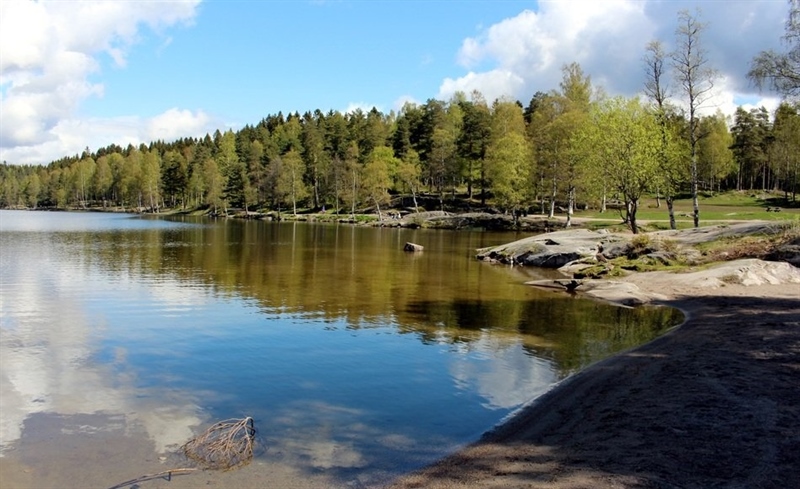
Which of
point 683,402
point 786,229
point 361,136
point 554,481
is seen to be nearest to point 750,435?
point 683,402

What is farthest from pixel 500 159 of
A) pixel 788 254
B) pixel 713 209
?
pixel 788 254

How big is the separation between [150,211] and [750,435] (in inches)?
7351

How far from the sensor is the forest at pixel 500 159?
54.1 m

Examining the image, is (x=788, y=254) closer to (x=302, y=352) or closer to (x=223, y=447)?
(x=302, y=352)

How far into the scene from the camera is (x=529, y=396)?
14391 mm

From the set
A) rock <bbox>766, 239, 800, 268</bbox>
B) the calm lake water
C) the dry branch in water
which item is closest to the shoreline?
the calm lake water

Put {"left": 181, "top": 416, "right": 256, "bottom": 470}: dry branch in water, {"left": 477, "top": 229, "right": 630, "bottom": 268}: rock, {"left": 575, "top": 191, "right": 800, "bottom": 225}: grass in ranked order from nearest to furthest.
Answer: {"left": 181, "top": 416, "right": 256, "bottom": 470}: dry branch in water, {"left": 477, "top": 229, "right": 630, "bottom": 268}: rock, {"left": 575, "top": 191, "right": 800, "bottom": 225}: grass

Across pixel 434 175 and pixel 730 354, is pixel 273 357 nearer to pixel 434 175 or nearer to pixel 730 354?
pixel 730 354

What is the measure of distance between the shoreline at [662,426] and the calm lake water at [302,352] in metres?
1.06

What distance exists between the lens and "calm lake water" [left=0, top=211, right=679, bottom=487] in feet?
39.9

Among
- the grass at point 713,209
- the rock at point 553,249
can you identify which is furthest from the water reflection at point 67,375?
the grass at point 713,209

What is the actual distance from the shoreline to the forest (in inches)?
1078

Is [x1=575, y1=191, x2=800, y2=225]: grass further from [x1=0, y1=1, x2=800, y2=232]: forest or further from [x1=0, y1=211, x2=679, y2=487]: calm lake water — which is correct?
[x1=0, y1=211, x2=679, y2=487]: calm lake water

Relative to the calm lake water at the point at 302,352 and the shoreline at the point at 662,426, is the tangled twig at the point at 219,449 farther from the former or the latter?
the shoreline at the point at 662,426
